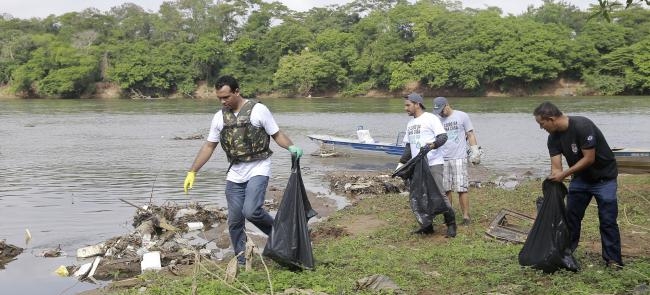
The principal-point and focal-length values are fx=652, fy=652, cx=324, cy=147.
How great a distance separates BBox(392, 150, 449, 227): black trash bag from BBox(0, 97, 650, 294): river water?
3.83 meters

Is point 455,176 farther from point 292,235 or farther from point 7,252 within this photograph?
point 7,252

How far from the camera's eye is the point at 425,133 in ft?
24.7

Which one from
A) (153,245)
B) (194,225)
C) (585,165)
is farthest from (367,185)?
(585,165)

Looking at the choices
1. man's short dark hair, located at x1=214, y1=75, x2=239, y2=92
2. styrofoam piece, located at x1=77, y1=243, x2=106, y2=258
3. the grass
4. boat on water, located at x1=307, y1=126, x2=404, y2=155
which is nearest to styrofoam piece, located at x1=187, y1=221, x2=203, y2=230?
styrofoam piece, located at x1=77, y1=243, x2=106, y2=258

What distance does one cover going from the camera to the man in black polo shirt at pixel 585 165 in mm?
5375

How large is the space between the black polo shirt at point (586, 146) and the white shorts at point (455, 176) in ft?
7.77

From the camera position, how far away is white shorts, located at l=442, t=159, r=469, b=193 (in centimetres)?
797

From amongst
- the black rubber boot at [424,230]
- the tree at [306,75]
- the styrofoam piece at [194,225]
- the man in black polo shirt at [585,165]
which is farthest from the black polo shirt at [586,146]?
the tree at [306,75]

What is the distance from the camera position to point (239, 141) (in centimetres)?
611

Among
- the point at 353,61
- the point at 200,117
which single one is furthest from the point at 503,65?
the point at 200,117

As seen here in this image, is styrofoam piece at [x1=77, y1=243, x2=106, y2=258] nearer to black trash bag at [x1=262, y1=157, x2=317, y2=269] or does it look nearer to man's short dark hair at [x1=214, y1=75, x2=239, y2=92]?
black trash bag at [x1=262, y1=157, x2=317, y2=269]

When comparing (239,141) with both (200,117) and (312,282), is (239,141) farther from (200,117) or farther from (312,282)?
(200,117)

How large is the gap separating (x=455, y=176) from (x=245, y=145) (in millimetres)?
3020

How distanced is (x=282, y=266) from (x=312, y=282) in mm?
551
